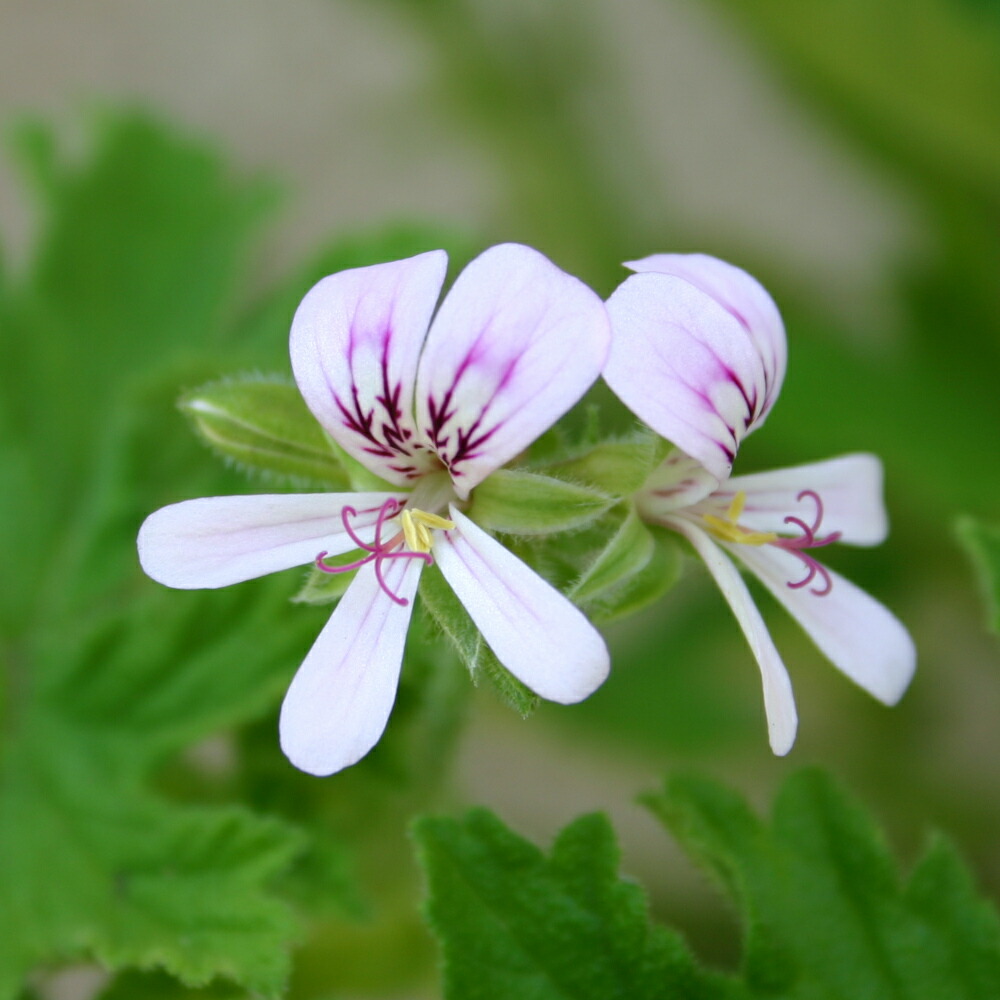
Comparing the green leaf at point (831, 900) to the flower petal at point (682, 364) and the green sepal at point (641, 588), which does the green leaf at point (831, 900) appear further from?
the flower petal at point (682, 364)

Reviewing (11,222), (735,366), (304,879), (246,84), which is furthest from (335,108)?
(735,366)

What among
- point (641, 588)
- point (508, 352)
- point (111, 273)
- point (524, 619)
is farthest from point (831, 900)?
point (111, 273)

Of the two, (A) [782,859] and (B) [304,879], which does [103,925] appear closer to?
(B) [304,879]

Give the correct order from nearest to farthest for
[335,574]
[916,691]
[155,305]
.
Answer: [335,574] → [155,305] → [916,691]

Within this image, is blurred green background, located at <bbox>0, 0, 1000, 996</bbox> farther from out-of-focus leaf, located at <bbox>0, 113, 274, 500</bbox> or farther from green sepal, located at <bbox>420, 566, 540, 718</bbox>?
green sepal, located at <bbox>420, 566, 540, 718</bbox>

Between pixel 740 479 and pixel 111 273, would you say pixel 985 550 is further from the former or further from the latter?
pixel 111 273

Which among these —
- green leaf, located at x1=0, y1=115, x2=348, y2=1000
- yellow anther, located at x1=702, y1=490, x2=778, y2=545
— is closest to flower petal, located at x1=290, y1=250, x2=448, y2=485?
yellow anther, located at x1=702, y1=490, x2=778, y2=545

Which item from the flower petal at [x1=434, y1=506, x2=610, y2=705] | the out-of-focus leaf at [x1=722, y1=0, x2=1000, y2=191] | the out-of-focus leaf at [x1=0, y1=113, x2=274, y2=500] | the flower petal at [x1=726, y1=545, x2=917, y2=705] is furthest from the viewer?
the out-of-focus leaf at [x1=722, y1=0, x2=1000, y2=191]
